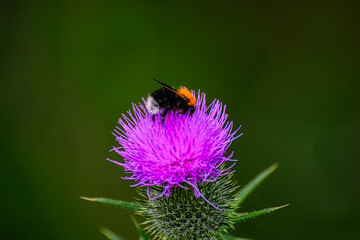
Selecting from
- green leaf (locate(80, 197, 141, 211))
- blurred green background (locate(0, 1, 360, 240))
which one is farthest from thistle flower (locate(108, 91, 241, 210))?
blurred green background (locate(0, 1, 360, 240))

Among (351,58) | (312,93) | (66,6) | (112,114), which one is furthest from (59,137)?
(351,58)

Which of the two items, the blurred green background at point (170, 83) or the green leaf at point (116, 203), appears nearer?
the green leaf at point (116, 203)

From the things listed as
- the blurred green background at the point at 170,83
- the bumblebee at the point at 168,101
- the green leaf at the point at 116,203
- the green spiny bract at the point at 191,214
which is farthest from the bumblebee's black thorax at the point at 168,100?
the blurred green background at the point at 170,83

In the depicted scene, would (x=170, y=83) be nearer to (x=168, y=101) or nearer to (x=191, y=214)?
(x=168, y=101)

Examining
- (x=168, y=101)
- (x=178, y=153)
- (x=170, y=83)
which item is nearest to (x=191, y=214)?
(x=178, y=153)

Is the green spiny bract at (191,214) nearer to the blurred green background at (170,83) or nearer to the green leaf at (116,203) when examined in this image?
the green leaf at (116,203)

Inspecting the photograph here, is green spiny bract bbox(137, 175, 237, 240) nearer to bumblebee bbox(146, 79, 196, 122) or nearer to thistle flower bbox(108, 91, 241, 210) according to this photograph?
thistle flower bbox(108, 91, 241, 210)
